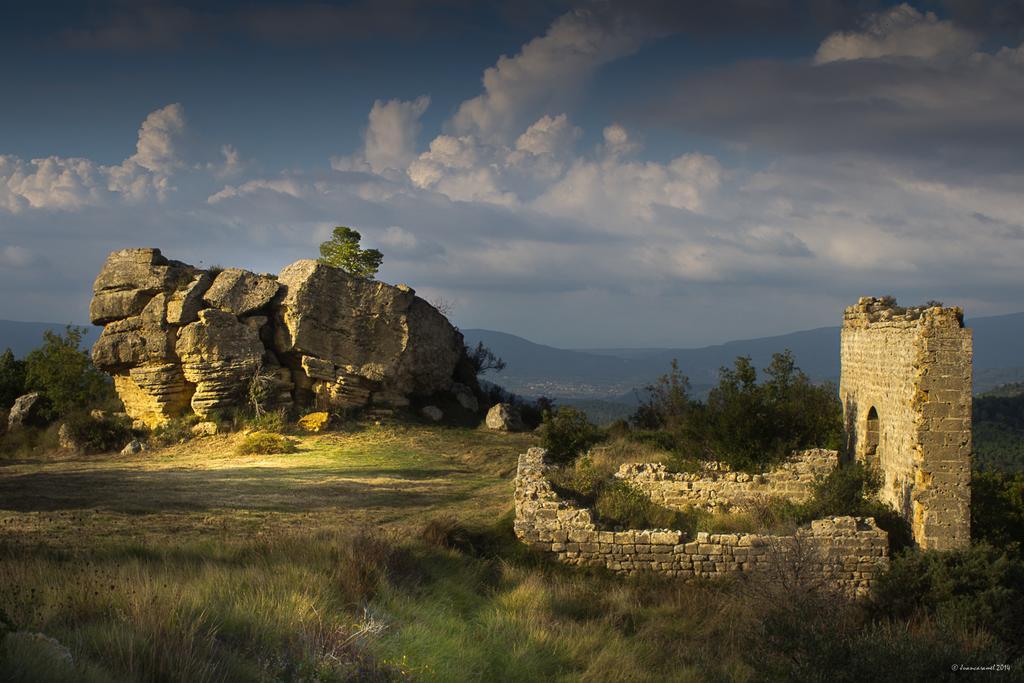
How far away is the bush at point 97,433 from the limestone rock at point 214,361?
6.92ft

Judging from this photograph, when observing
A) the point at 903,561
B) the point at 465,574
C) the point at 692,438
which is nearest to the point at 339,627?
the point at 465,574

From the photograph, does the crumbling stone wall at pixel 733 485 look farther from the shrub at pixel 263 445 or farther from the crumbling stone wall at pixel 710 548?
the shrub at pixel 263 445

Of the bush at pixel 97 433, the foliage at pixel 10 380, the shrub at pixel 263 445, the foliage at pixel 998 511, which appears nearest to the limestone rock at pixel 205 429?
the shrub at pixel 263 445

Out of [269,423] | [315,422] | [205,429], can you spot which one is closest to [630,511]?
[315,422]

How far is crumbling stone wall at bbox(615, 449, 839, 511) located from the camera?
531 inches

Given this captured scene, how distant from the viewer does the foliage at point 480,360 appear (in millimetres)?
30516

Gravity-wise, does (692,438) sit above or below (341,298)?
below

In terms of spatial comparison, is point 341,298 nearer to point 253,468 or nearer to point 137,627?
point 253,468

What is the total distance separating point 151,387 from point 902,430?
1985 centimetres

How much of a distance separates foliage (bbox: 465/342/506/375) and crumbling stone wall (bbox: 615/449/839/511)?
16297mm

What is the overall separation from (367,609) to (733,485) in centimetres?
833

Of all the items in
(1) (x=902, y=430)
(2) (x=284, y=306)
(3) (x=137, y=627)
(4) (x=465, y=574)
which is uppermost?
(2) (x=284, y=306)

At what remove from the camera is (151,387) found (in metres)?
22.2

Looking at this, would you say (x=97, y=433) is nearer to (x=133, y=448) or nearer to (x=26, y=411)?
(x=133, y=448)
